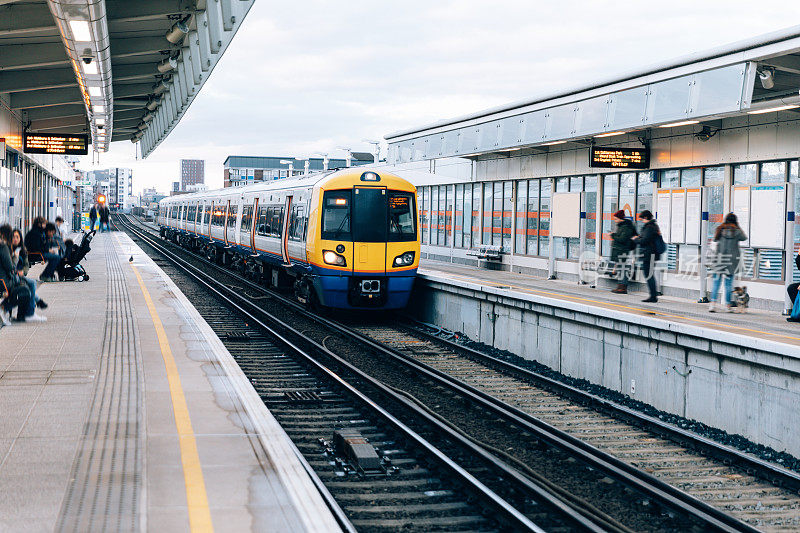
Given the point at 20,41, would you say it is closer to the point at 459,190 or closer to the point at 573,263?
the point at 573,263

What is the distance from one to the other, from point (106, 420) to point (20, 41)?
9.10 metres

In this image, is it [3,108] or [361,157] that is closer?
[3,108]

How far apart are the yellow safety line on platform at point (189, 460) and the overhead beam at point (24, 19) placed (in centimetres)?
532

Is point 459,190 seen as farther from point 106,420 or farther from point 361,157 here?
point 361,157

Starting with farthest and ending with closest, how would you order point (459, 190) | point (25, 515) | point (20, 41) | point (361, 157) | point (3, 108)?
point (361, 157)
point (459, 190)
point (3, 108)
point (20, 41)
point (25, 515)

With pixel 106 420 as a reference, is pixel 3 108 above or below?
above

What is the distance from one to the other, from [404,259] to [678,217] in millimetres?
5322

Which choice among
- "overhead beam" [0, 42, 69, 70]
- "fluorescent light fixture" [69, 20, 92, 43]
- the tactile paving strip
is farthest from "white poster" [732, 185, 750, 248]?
"overhead beam" [0, 42, 69, 70]

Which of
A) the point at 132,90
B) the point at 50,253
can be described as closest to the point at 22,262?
the point at 50,253

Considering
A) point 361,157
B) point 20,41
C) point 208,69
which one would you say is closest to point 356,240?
point 208,69

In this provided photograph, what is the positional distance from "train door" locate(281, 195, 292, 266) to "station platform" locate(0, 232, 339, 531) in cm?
673

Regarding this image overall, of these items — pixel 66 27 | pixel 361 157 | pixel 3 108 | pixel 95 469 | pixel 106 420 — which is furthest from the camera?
pixel 361 157

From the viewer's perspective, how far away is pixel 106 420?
679 cm

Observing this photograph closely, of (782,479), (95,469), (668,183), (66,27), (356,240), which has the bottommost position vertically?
(782,479)
